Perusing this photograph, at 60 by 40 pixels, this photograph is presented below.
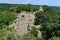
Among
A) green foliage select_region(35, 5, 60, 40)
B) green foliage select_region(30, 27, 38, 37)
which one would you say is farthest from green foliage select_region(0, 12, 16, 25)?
green foliage select_region(30, 27, 38, 37)

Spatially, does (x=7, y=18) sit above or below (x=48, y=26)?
below

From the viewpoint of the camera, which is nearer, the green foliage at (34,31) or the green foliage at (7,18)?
the green foliage at (34,31)

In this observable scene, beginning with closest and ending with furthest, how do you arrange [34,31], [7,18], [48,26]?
[34,31] < [48,26] < [7,18]

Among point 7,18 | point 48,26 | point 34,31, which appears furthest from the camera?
A: point 7,18

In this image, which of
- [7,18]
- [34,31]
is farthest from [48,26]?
[7,18]

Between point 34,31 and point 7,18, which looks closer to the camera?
point 34,31

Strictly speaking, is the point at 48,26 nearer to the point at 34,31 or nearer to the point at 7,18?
the point at 34,31

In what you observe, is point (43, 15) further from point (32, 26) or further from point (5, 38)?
point (5, 38)

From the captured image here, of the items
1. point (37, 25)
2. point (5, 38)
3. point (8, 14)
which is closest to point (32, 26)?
point (37, 25)

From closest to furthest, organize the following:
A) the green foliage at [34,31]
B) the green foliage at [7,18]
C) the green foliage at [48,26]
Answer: the green foliage at [34,31], the green foliage at [48,26], the green foliage at [7,18]

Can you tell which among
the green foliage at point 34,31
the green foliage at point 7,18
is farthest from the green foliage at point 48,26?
the green foliage at point 7,18

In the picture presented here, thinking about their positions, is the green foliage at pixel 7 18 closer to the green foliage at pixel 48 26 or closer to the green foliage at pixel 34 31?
the green foliage at pixel 48 26
